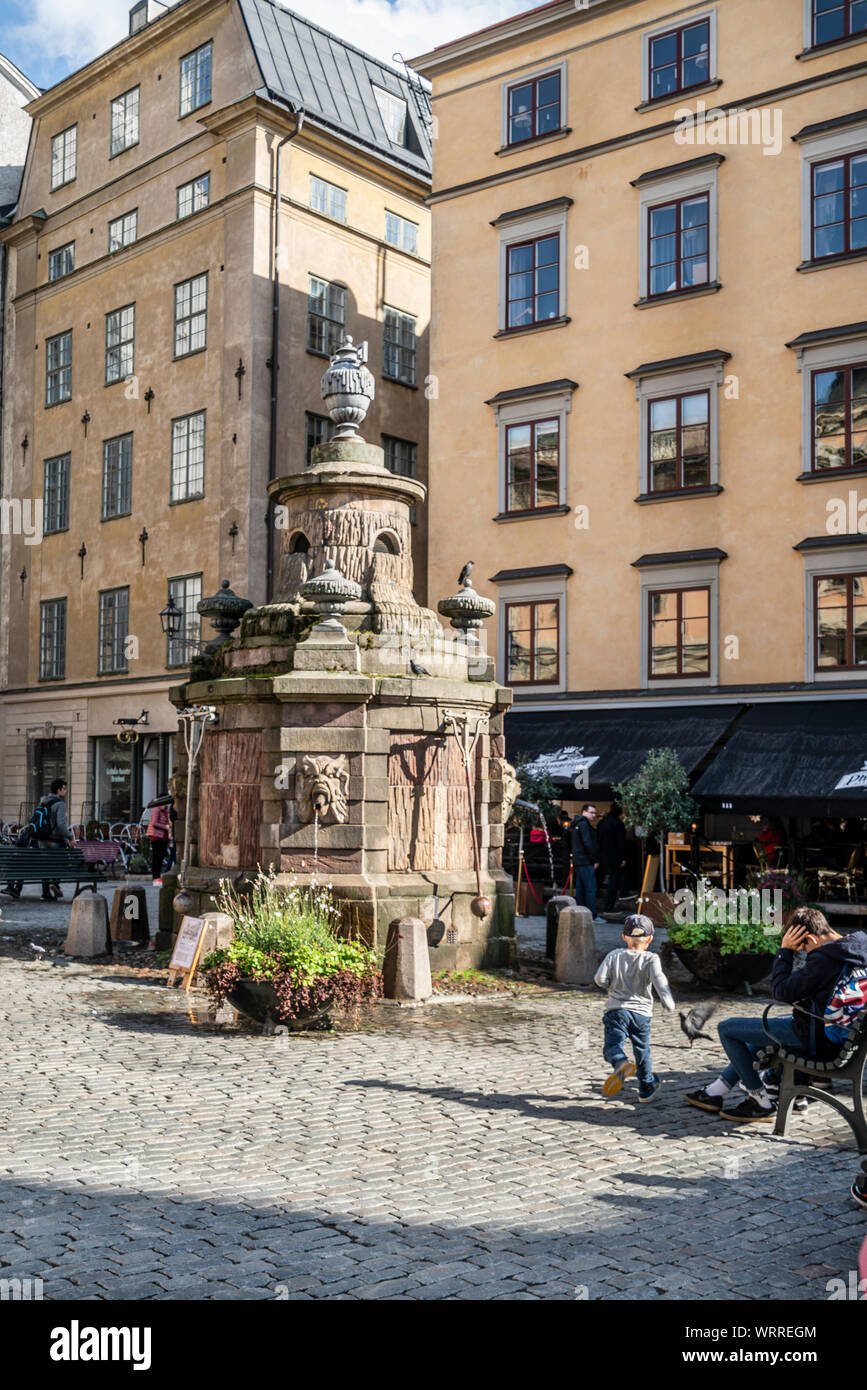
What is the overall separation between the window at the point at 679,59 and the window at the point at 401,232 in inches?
398

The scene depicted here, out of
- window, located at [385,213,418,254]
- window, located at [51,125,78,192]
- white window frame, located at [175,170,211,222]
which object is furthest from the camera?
window, located at [51,125,78,192]

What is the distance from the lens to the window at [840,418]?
2230 centimetres

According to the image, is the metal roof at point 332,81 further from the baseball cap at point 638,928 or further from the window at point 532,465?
the baseball cap at point 638,928

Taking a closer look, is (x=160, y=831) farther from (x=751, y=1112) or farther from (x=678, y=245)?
(x=751, y=1112)

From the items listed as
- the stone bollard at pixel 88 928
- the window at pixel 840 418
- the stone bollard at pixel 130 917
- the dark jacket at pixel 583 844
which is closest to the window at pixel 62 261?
the window at pixel 840 418

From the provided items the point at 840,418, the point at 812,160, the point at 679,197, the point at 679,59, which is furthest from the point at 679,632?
the point at 679,59

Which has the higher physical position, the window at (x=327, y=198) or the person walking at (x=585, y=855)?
the window at (x=327, y=198)

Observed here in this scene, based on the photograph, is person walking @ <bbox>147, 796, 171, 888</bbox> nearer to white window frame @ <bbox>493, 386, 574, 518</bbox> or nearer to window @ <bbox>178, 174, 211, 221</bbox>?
white window frame @ <bbox>493, 386, 574, 518</bbox>

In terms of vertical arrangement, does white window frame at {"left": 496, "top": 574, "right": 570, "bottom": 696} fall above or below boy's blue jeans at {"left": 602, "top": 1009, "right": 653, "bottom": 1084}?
above

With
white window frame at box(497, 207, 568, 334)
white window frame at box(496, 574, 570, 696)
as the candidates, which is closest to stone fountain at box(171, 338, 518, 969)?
A: white window frame at box(496, 574, 570, 696)

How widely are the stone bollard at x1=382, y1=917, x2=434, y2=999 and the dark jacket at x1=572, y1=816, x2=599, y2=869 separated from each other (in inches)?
290

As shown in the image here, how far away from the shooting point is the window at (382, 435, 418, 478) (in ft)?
111

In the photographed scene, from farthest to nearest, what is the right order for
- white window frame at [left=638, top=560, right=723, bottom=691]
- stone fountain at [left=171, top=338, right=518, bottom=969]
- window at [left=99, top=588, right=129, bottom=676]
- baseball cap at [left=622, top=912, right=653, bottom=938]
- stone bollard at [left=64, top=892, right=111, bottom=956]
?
1. window at [left=99, top=588, right=129, bottom=676]
2. white window frame at [left=638, top=560, right=723, bottom=691]
3. stone bollard at [left=64, top=892, right=111, bottom=956]
4. stone fountain at [left=171, top=338, right=518, bottom=969]
5. baseball cap at [left=622, top=912, right=653, bottom=938]

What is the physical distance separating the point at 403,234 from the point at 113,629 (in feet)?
41.7
